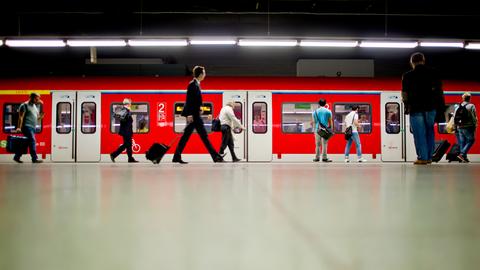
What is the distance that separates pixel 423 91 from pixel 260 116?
19.2 ft

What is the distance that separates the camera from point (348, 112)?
11.9 metres

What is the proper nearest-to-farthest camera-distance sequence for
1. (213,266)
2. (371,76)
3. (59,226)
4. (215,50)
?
(213,266)
(59,226)
(371,76)
(215,50)

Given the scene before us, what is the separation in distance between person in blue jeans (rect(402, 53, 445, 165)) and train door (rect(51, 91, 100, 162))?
8.35m

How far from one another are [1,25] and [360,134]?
12146 mm

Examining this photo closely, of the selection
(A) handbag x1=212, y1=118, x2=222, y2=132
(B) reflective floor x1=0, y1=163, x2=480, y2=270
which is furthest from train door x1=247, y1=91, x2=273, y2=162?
(B) reflective floor x1=0, y1=163, x2=480, y2=270

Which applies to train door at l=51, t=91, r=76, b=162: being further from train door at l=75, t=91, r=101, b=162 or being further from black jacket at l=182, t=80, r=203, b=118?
black jacket at l=182, t=80, r=203, b=118

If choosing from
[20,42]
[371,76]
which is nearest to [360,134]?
[371,76]

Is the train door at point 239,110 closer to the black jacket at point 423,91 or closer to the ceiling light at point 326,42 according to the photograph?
the ceiling light at point 326,42

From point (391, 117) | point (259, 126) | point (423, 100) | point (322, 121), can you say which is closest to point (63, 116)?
point (259, 126)

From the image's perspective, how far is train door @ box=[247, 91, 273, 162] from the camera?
38.1 feet

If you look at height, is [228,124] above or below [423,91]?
below

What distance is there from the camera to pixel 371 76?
12.7m

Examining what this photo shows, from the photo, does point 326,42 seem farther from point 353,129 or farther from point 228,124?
point 228,124

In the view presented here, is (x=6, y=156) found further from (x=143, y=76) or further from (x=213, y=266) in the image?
(x=213, y=266)
